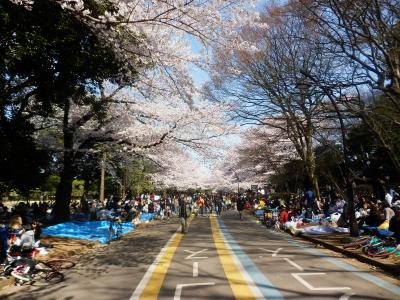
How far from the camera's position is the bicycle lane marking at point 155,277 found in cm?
696

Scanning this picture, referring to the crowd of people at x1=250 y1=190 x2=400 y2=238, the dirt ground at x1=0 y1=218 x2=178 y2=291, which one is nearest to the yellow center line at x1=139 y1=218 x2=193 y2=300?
the dirt ground at x1=0 y1=218 x2=178 y2=291

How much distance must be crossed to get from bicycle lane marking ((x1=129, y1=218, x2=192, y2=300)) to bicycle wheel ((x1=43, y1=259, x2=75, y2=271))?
208 cm

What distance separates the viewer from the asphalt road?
682cm

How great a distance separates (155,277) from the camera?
27.5 feet

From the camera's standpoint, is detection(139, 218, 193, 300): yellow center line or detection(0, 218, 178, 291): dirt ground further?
detection(0, 218, 178, 291): dirt ground

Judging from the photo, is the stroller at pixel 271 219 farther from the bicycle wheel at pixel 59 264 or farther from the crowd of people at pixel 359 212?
the bicycle wheel at pixel 59 264

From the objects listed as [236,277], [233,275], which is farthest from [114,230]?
[236,277]

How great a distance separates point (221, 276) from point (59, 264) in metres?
4.20

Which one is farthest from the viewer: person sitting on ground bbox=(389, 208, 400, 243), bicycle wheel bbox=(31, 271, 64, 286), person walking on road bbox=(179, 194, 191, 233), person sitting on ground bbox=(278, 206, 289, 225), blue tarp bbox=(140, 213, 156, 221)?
blue tarp bbox=(140, 213, 156, 221)

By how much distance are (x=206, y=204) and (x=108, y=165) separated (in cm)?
1683

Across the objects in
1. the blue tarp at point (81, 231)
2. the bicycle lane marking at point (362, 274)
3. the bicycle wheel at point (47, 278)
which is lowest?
the bicycle wheel at point (47, 278)

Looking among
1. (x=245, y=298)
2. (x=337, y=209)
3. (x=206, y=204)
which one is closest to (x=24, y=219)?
(x=245, y=298)

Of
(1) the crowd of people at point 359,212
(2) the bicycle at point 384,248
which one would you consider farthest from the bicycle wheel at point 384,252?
(1) the crowd of people at point 359,212

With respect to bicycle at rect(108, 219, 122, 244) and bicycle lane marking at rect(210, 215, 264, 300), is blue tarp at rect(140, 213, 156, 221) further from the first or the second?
bicycle lane marking at rect(210, 215, 264, 300)
